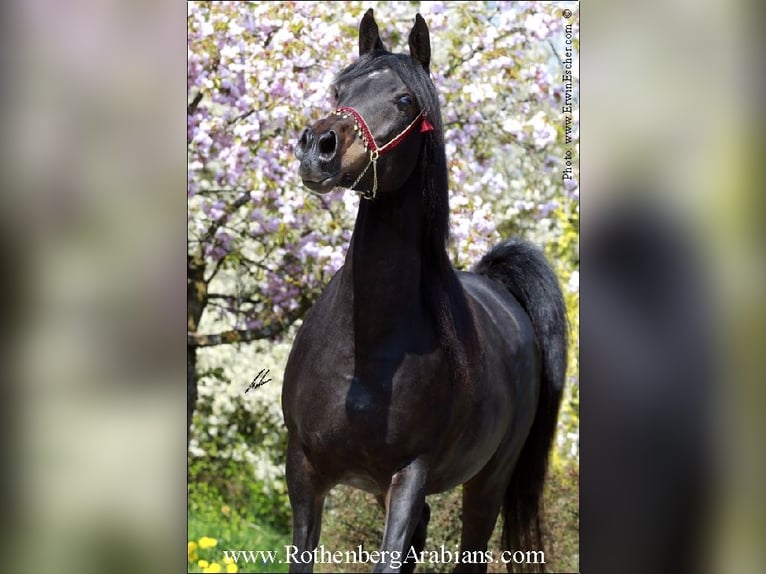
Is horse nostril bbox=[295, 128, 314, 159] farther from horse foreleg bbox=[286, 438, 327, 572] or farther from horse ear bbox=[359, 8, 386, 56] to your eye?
horse foreleg bbox=[286, 438, 327, 572]

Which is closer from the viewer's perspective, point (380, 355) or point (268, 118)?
point (380, 355)

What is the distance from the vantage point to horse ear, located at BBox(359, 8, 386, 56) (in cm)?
417

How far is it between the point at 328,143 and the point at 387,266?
65 centimetres

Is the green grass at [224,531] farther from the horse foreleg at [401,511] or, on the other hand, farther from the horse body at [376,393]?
the horse foreleg at [401,511]

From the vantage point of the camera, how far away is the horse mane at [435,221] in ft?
12.8

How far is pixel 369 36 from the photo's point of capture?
421cm
